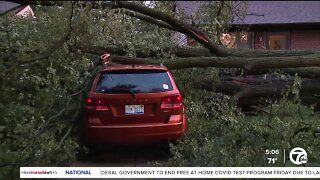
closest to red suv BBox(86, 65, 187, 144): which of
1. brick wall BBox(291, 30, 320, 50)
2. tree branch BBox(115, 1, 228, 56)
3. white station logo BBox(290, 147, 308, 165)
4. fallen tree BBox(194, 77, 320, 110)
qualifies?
white station logo BBox(290, 147, 308, 165)

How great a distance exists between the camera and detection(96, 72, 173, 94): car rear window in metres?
3.92

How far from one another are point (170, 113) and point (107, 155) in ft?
2.08

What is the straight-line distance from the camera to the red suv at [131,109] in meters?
3.89

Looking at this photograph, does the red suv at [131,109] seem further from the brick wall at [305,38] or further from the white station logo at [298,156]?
the brick wall at [305,38]

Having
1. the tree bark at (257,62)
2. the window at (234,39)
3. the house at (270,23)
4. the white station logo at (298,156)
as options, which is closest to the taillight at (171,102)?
the white station logo at (298,156)

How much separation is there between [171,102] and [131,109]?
0.38 meters

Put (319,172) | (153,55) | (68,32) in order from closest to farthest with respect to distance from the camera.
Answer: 1. (319,172)
2. (68,32)
3. (153,55)

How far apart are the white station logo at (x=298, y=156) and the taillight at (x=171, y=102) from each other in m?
1.04

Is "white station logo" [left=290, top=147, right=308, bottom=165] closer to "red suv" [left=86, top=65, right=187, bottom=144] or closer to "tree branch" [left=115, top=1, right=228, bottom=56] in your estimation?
"red suv" [left=86, top=65, right=187, bottom=144]

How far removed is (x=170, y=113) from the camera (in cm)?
403

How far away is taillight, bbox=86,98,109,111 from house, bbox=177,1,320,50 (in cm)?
179

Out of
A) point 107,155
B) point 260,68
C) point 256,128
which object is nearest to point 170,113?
point 107,155

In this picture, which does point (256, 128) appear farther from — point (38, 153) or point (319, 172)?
point (38, 153)

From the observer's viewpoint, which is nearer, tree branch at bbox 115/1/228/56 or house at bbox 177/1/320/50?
house at bbox 177/1/320/50
